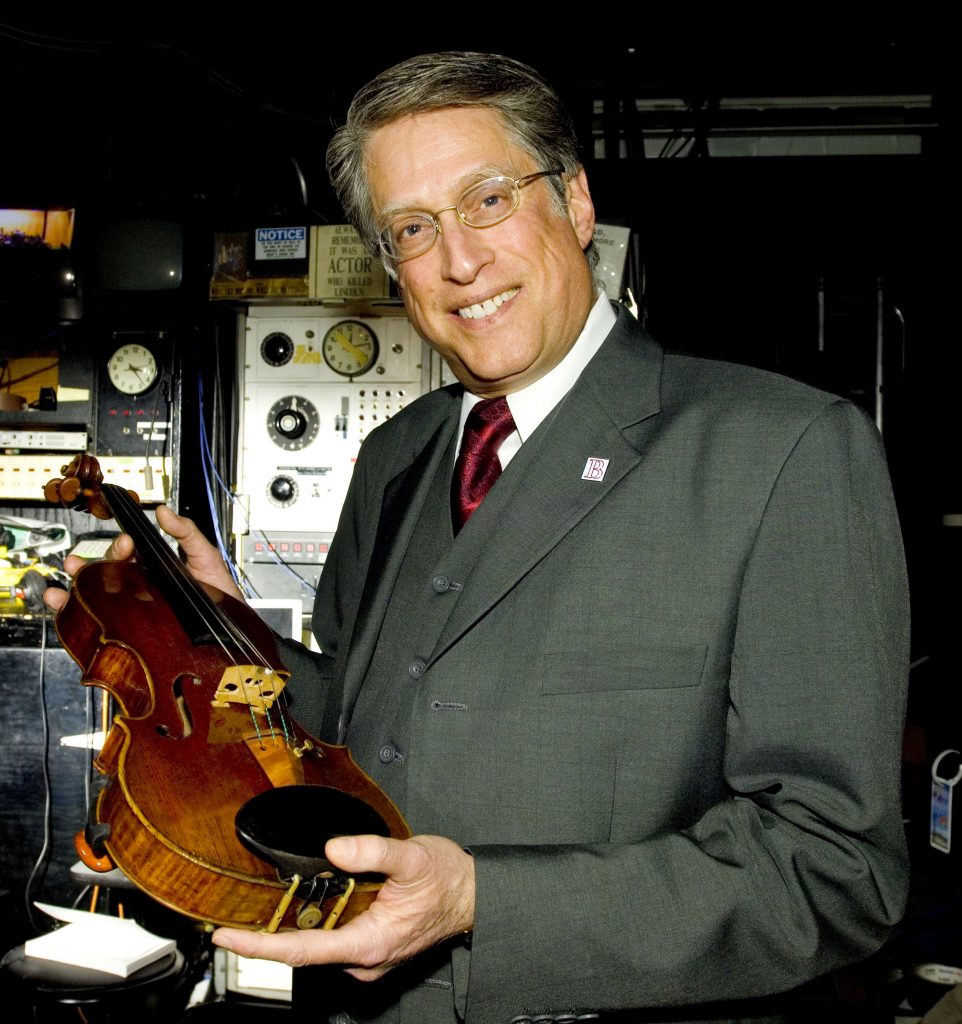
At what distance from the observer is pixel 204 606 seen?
1.52 meters

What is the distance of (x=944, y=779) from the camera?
325cm

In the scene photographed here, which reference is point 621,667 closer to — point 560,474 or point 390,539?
point 560,474

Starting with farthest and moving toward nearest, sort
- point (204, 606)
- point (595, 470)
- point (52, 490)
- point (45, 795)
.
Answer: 1. point (45, 795)
2. point (52, 490)
3. point (204, 606)
4. point (595, 470)

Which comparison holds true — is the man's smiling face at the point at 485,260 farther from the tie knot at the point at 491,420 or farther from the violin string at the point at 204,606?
the violin string at the point at 204,606

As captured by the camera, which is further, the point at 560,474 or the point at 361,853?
the point at 560,474

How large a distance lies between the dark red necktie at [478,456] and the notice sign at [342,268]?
Answer: 2.28m

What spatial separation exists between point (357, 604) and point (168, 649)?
0.31m

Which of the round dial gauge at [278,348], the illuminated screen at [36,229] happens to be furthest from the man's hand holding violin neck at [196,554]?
the illuminated screen at [36,229]

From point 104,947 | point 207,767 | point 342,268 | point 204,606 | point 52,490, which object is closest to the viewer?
point 207,767

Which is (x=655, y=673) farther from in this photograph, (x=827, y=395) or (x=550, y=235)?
(x=550, y=235)

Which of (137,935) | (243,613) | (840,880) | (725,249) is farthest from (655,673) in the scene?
(725,249)

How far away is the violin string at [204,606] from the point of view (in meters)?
1.42

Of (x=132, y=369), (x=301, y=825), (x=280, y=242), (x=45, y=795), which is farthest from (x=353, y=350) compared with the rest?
(x=301, y=825)

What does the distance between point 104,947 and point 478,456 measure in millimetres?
2226
